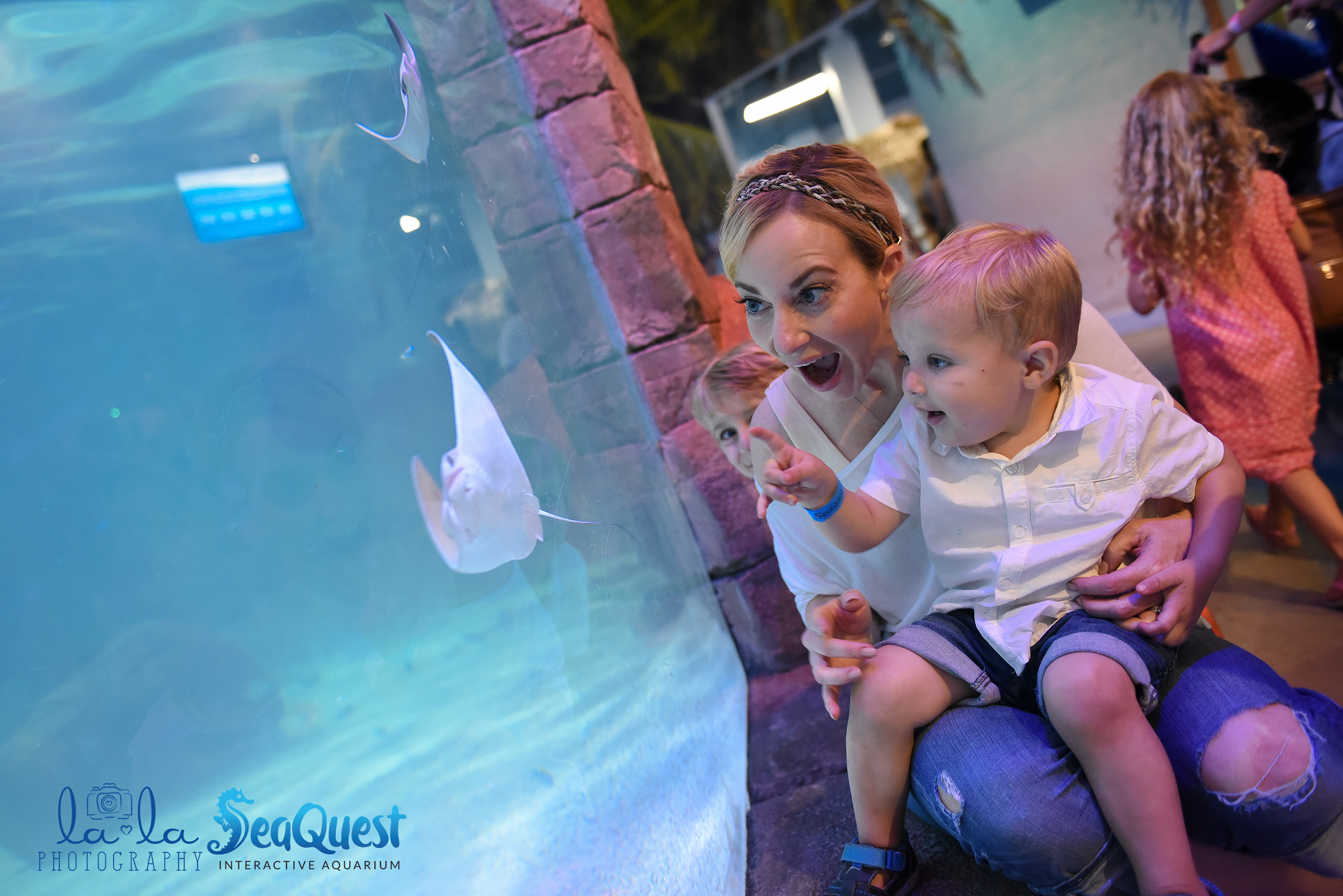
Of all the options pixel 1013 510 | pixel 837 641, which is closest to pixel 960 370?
pixel 1013 510

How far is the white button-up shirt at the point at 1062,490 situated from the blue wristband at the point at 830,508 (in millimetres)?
192

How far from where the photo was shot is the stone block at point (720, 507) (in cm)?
275

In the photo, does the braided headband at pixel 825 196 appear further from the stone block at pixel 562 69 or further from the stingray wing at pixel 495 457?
the stone block at pixel 562 69

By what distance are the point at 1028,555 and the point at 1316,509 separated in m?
1.76

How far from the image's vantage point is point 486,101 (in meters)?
2.43

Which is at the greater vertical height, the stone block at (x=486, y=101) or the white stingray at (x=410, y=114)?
the stone block at (x=486, y=101)

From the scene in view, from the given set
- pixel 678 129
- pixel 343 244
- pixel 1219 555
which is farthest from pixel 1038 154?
pixel 343 244

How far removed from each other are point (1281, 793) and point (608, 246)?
7.13 feet

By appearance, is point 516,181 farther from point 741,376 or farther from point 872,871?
point 872,871

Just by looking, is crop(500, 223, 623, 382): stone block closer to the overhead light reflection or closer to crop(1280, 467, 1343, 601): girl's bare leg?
crop(1280, 467, 1343, 601): girl's bare leg

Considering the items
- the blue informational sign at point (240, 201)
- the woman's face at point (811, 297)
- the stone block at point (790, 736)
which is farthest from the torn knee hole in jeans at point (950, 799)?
the blue informational sign at point (240, 201)

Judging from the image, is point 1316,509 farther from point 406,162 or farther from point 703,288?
point 406,162

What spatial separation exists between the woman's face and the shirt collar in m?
0.24

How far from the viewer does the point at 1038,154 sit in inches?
273
